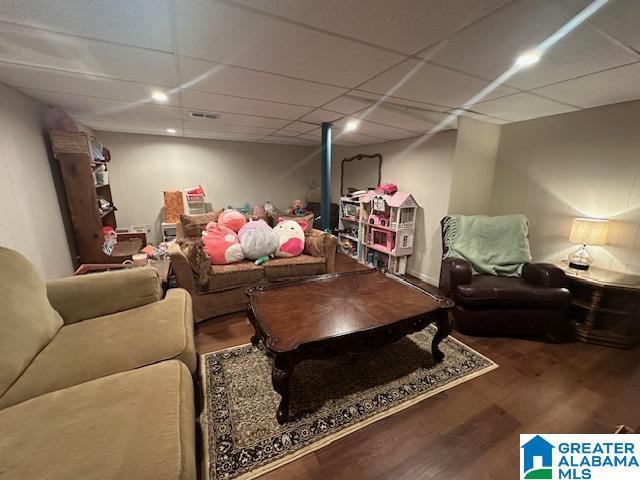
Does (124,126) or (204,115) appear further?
→ (124,126)

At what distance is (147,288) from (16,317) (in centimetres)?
59

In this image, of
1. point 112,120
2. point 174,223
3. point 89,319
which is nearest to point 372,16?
point 89,319

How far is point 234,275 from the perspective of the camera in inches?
98.6

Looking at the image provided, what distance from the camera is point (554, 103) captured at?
7.16 feet

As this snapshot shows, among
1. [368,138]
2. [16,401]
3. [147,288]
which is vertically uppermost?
[368,138]

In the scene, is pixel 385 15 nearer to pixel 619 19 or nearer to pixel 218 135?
pixel 619 19

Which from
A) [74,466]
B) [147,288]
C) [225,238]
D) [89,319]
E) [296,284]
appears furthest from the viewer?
[225,238]

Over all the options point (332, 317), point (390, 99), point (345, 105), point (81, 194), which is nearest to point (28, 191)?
point (81, 194)

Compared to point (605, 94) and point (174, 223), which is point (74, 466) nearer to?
point (605, 94)

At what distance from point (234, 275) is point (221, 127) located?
79.5 inches

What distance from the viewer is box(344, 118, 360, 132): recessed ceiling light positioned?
2813mm

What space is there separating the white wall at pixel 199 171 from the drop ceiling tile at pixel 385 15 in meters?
3.91

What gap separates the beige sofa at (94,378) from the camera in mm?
767

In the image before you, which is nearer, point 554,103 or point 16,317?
point 16,317
